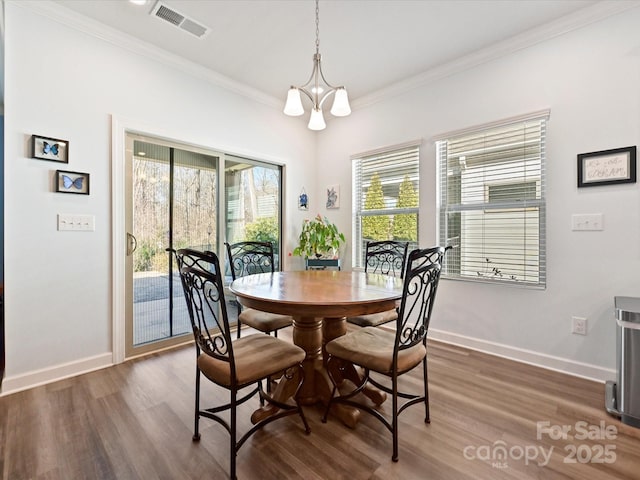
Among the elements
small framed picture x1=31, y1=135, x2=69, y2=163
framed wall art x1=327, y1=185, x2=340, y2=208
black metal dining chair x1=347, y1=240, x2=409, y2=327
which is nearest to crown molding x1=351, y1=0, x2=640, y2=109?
framed wall art x1=327, y1=185, x2=340, y2=208

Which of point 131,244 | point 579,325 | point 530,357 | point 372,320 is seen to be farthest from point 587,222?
point 131,244

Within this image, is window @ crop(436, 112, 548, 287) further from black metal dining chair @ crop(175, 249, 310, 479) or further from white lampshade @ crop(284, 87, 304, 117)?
black metal dining chair @ crop(175, 249, 310, 479)

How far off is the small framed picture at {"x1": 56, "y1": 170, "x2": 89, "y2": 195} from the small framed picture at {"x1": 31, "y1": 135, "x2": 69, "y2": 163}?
0.35 ft

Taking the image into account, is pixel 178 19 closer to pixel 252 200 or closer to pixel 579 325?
pixel 252 200

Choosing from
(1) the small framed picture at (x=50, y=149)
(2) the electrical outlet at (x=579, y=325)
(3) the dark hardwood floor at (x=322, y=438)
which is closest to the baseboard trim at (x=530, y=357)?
(3) the dark hardwood floor at (x=322, y=438)

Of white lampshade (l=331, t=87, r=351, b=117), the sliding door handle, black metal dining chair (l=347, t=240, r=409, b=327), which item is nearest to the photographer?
white lampshade (l=331, t=87, r=351, b=117)

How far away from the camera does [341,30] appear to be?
2535 mm

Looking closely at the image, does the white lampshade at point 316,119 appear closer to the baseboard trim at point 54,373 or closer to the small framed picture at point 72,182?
the small framed picture at point 72,182

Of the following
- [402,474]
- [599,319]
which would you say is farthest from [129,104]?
[599,319]

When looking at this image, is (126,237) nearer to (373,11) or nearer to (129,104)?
(129,104)

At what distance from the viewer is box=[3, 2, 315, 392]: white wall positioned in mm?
2158

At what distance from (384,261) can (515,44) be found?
87.6 inches

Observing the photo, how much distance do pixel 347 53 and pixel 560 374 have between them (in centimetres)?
330

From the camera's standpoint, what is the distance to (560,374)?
7.91ft
